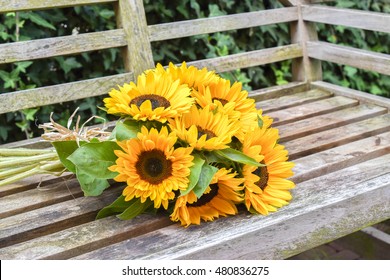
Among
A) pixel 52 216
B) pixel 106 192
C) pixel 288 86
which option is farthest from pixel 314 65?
pixel 52 216

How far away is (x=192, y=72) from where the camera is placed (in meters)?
1.69

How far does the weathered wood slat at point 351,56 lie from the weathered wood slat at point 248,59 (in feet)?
0.28

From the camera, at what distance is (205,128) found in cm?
154

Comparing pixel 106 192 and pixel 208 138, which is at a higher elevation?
pixel 208 138

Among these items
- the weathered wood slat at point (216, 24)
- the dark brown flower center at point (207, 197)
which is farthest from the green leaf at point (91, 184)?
the weathered wood slat at point (216, 24)

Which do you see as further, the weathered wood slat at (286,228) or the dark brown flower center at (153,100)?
the dark brown flower center at (153,100)

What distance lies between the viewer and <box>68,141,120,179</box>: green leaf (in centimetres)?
147

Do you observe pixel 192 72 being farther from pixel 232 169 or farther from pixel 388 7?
pixel 388 7

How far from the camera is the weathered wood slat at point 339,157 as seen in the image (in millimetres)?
1804

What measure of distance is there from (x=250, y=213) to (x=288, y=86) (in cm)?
117

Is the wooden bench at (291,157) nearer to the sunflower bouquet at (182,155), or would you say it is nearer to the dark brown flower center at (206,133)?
the sunflower bouquet at (182,155)

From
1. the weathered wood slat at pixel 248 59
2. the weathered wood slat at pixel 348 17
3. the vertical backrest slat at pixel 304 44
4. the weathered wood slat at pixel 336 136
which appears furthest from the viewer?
the vertical backrest slat at pixel 304 44
